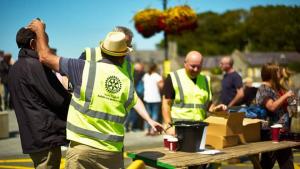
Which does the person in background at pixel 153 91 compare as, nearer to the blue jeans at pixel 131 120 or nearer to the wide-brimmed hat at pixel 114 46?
the blue jeans at pixel 131 120

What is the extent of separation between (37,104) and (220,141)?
2.13 meters

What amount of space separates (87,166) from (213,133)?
1.83m

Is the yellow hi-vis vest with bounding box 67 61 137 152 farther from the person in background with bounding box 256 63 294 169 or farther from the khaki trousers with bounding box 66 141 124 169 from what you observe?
the person in background with bounding box 256 63 294 169

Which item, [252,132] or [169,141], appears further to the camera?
[252,132]

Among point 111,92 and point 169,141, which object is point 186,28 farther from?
point 111,92

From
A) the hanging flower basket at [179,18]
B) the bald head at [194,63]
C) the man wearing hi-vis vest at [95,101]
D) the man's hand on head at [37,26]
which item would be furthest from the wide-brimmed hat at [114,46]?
the hanging flower basket at [179,18]

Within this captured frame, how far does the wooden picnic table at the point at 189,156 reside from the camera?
3866 mm

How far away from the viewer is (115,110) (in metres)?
3.45

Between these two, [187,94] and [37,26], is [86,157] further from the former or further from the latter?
[187,94]

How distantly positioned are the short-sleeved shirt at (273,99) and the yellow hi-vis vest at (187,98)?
2.57 ft

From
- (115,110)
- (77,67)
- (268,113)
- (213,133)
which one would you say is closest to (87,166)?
(115,110)

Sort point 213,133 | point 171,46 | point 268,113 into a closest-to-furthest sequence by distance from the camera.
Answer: point 213,133, point 268,113, point 171,46

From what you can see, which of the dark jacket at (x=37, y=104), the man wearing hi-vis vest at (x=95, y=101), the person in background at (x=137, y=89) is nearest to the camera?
the man wearing hi-vis vest at (x=95, y=101)

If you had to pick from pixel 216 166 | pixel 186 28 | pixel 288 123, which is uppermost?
pixel 186 28
